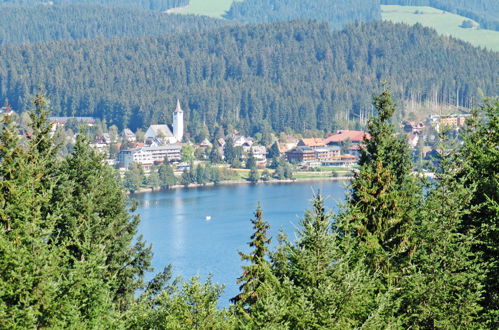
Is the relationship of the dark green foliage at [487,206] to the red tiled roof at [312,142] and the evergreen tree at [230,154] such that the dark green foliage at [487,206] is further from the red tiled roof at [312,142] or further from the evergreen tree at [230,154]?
the red tiled roof at [312,142]

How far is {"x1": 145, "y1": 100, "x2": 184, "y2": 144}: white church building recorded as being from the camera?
6775 cm

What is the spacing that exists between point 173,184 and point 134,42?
Result: 168 feet

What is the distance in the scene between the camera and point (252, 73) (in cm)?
9288

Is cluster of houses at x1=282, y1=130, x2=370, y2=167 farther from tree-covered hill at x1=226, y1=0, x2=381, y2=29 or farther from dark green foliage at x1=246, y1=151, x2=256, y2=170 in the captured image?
tree-covered hill at x1=226, y1=0, x2=381, y2=29

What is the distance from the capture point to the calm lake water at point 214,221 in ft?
80.0

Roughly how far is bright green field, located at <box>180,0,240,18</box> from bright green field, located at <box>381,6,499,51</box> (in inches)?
811

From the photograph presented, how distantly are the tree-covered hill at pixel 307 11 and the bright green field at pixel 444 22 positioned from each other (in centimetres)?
451

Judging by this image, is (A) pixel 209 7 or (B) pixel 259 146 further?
(A) pixel 209 7

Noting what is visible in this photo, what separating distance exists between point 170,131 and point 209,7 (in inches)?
2616

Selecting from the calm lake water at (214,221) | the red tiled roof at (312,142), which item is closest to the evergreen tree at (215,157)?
the red tiled roof at (312,142)

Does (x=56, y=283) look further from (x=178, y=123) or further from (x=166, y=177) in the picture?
(x=178, y=123)

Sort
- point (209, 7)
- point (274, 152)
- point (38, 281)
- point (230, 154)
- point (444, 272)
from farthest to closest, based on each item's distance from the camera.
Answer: point (209, 7)
point (274, 152)
point (230, 154)
point (444, 272)
point (38, 281)

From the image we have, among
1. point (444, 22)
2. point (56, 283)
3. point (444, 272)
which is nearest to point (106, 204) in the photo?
point (56, 283)

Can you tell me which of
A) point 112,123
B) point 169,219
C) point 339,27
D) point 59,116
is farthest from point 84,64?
point 169,219
